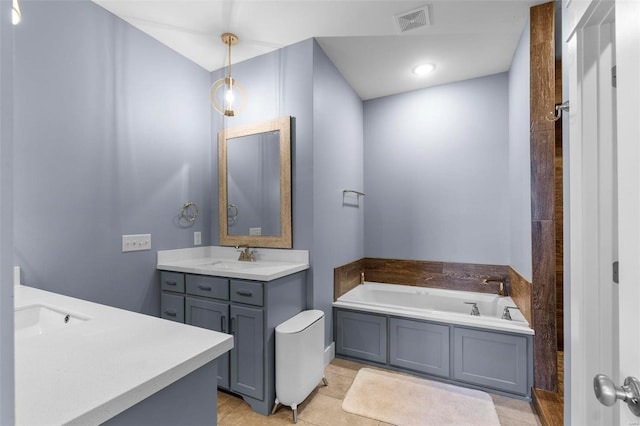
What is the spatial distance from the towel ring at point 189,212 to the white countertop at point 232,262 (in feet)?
0.95

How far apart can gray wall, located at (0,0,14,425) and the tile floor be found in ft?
6.02

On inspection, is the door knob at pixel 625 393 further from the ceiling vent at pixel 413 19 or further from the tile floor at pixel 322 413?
the ceiling vent at pixel 413 19

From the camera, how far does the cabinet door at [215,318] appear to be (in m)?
2.03

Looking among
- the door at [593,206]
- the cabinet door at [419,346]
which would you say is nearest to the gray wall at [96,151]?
the cabinet door at [419,346]

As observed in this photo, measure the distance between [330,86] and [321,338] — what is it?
2.24 metres

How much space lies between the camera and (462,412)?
1895 mm

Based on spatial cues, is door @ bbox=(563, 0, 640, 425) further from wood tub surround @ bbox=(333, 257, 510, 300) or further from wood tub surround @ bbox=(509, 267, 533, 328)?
wood tub surround @ bbox=(333, 257, 510, 300)

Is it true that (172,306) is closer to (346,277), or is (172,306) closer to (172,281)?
(172,281)

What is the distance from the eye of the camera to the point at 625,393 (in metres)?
0.57

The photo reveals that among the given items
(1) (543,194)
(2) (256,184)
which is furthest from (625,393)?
(2) (256,184)

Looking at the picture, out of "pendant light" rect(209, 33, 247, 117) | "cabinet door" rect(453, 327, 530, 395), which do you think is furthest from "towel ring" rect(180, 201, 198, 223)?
"cabinet door" rect(453, 327, 530, 395)

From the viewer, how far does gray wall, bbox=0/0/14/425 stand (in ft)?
1.13

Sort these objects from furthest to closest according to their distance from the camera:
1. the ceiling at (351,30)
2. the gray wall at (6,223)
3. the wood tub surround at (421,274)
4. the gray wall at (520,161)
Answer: the wood tub surround at (421,274) → the gray wall at (520,161) → the ceiling at (351,30) → the gray wall at (6,223)

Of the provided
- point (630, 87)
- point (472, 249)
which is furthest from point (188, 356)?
point (472, 249)
